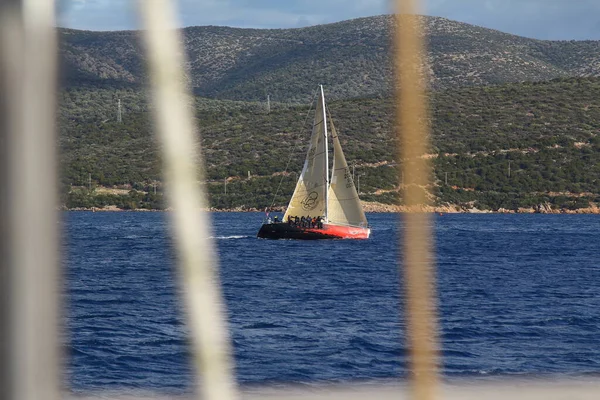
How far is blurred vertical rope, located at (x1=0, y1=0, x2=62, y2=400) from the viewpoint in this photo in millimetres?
1681

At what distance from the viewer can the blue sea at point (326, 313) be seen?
20469 mm

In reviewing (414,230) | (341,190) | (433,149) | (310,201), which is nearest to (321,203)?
(310,201)

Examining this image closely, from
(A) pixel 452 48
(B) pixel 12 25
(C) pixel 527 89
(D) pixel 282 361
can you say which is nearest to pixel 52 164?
(B) pixel 12 25

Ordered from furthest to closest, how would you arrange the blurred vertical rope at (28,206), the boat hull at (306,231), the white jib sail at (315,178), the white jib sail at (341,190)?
the boat hull at (306,231) < the white jib sail at (315,178) < the white jib sail at (341,190) < the blurred vertical rope at (28,206)

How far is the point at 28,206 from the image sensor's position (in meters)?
1.71

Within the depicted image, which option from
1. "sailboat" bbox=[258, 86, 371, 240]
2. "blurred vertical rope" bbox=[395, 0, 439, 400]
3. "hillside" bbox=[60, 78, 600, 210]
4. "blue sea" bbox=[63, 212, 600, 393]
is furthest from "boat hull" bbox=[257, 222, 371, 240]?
"blurred vertical rope" bbox=[395, 0, 439, 400]

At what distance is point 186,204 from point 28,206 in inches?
9.5

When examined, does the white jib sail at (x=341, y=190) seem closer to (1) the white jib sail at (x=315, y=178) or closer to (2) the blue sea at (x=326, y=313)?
(1) the white jib sail at (x=315, y=178)

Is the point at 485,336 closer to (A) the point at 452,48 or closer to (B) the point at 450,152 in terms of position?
(B) the point at 450,152

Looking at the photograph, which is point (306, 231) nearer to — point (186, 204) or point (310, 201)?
point (310, 201)

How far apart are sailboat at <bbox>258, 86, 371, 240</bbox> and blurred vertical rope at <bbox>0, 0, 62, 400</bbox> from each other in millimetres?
61255

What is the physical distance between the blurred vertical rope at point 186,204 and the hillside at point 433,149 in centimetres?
10346

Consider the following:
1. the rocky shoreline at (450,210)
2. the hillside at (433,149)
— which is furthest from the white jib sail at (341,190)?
the rocky shoreline at (450,210)

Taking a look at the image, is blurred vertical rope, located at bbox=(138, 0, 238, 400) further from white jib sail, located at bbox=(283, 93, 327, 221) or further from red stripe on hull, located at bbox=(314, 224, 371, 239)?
red stripe on hull, located at bbox=(314, 224, 371, 239)
